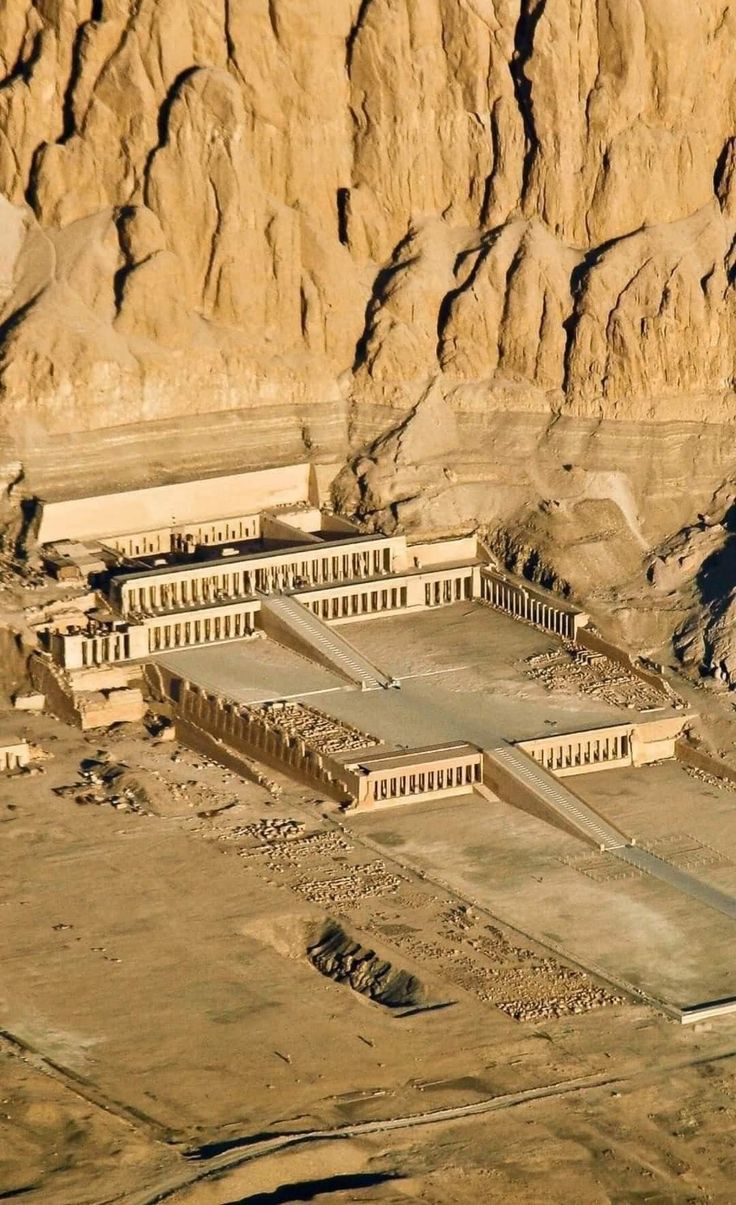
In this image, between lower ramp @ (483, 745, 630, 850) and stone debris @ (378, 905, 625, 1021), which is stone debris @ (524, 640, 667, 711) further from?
stone debris @ (378, 905, 625, 1021)

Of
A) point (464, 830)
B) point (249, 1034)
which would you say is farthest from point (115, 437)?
point (249, 1034)

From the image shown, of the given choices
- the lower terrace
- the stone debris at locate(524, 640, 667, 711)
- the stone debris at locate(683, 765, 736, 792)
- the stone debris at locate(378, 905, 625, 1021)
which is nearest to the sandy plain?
the stone debris at locate(378, 905, 625, 1021)

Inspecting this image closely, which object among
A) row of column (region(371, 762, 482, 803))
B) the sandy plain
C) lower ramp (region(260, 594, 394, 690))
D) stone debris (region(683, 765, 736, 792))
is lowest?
the sandy plain

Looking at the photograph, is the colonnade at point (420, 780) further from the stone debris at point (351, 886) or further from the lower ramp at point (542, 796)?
the stone debris at point (351, 886)

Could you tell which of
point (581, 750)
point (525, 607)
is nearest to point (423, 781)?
point (581, 750)

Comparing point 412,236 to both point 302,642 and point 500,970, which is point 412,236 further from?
point 500,970

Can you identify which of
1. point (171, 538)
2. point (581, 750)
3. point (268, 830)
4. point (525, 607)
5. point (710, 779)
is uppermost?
point (171, 538)
